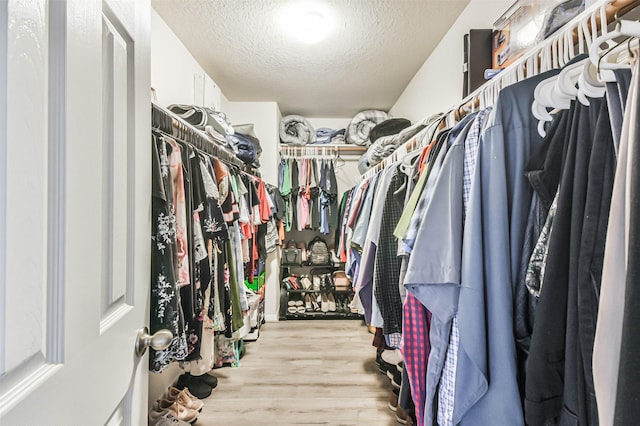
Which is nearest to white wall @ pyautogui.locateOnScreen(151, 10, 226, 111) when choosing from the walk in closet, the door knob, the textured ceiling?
the textured ceiling

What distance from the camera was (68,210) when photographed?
0.41 metres

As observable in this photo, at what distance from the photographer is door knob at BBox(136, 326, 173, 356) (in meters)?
0.62

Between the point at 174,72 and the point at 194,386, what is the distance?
6.89ft

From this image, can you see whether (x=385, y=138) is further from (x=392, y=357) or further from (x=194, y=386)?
(x=194, y=386)

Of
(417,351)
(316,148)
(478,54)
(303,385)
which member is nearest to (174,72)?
(316,148)

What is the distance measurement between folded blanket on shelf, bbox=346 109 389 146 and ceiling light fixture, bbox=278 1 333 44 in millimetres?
1404

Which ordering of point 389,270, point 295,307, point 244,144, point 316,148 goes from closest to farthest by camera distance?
point 389,270 → point 244,144 → point 295,307 → point 316,148

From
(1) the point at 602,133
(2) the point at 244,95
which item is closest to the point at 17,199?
(1) the point at 602,133

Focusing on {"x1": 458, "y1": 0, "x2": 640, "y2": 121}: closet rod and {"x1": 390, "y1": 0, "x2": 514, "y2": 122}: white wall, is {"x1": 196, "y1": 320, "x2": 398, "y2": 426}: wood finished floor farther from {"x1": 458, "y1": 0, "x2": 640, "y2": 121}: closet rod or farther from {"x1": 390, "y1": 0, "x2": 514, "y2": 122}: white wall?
{"x1": 390, "y1": 0, "x2": 514, "y2": 122}: white wall

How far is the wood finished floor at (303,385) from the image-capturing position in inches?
67.7

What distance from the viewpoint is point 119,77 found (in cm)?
57

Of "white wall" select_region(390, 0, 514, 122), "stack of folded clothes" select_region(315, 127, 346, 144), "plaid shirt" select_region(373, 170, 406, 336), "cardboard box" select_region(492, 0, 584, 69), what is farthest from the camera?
"stack of folded clothes" select_region(315, 127, 346, 144)

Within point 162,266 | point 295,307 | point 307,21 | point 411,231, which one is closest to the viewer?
point 411,231

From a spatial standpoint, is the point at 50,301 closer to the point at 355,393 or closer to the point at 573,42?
the point at 573,42
